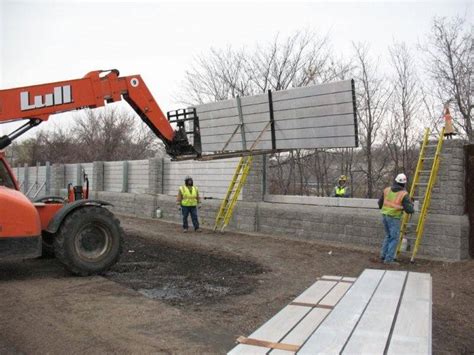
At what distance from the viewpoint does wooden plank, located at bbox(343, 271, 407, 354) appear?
3208 mm

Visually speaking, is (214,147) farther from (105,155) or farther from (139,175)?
(105,155)

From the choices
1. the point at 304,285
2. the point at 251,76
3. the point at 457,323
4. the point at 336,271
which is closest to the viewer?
the point at 457,323

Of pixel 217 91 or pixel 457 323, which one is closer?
pixel 457 323

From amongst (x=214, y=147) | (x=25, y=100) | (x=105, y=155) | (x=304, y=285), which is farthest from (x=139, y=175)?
(x=105, y=155)

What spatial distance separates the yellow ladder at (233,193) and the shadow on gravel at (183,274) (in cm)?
323

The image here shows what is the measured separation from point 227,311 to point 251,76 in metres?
20.5

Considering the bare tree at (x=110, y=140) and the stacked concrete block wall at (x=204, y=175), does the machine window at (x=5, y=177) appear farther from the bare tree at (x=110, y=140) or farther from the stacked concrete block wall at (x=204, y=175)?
the bare tree at (x=110, y=140)

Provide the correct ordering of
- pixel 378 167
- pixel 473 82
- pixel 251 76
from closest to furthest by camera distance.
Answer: pixel 473 82 → pixel 378 167 → pixel 251 76

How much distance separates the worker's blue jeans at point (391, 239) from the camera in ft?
30.9

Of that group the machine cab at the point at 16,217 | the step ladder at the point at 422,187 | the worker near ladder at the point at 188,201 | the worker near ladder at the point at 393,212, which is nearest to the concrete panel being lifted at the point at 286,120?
the worker near ladder at the point at 393,212

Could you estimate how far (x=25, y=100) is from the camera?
806cm

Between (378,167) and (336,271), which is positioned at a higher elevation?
(378,167)

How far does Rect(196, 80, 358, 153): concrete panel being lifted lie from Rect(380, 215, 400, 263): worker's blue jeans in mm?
2372

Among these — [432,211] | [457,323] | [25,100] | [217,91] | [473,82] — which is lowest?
[457,323]
